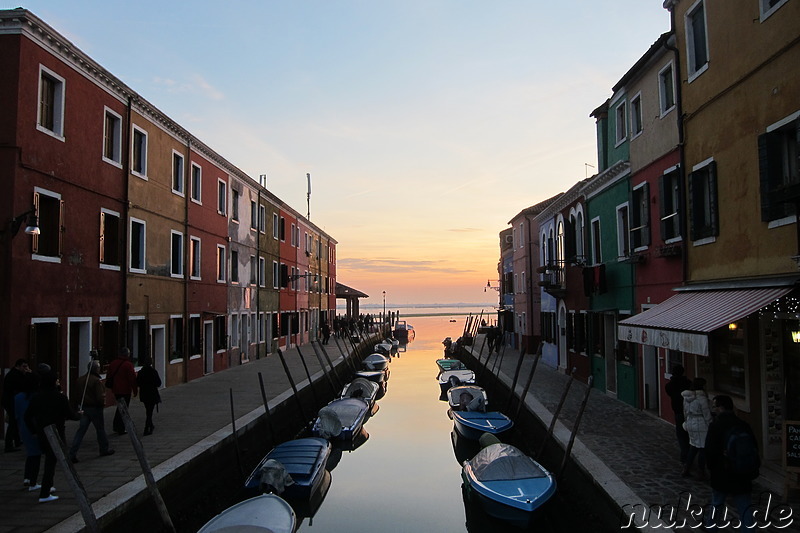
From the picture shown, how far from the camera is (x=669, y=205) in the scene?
12.9m

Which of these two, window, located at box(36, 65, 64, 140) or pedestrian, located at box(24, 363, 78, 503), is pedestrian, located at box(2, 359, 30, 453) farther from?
window, located at box(36, 65, 64, 140)

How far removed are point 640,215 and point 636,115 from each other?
2.64 metres

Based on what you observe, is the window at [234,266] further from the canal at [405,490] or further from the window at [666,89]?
the window at [666,89]

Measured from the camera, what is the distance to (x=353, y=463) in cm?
1609

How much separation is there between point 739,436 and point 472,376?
21.5 metres

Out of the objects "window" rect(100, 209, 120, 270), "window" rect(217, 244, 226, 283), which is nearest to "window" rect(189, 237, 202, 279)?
"window" rect(217, 244, 226, 283)

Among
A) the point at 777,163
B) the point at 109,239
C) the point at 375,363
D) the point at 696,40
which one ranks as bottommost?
the point at 375,363

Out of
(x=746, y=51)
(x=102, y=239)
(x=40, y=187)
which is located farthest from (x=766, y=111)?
(x=102, y=239)

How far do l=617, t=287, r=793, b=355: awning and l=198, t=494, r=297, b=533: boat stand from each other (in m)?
6.50

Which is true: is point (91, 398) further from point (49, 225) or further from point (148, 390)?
point (49, 225)

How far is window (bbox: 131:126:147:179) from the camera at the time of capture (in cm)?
1772

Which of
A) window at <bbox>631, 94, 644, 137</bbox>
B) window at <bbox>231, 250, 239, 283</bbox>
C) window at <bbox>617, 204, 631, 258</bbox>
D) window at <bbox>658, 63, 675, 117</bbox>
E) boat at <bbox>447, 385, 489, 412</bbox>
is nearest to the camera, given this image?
window at <bbox>658, 63, 675, 117</bbox>

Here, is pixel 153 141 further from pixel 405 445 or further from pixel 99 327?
pixel 405 445

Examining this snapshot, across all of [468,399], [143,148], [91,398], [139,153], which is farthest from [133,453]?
[468,399]
